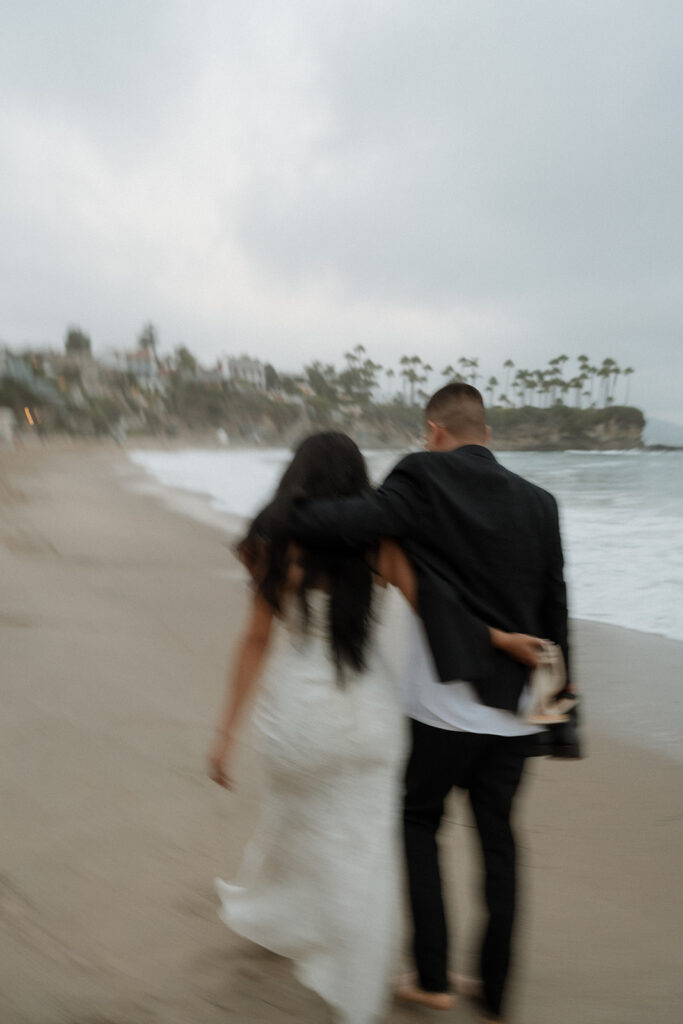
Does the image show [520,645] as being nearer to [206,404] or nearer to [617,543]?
[617,543]

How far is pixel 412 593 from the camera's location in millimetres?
1800

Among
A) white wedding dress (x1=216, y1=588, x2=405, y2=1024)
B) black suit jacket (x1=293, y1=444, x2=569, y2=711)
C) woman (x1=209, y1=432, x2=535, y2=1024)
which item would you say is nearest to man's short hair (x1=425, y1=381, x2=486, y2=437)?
black suit jacket (x1=293, y1=444, x2=569, y2=711)

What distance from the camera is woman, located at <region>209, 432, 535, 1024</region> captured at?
1.78m

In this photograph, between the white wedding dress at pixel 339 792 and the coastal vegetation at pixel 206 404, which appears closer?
the white wedding dress at pixel 339 792

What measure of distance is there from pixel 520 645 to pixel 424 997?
100 centimetres

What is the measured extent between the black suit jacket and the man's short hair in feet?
0.34

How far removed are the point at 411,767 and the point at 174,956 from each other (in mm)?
967

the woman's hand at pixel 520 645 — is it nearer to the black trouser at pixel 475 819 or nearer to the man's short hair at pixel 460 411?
the black trouser at pixel 475 819

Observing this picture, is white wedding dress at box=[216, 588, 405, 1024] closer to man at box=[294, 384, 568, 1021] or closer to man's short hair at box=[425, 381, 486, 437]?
man at box=[294, 384, 568, 1021]

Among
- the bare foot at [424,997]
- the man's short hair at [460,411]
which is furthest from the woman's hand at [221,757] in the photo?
the man's short hair at [460,411]

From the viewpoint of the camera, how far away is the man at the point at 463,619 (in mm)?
1729

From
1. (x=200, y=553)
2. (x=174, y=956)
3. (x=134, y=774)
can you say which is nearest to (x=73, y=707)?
(x=134, y=774)

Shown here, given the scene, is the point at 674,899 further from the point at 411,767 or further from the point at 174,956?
the point at 174,956

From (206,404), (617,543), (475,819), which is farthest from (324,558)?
(206,404)
